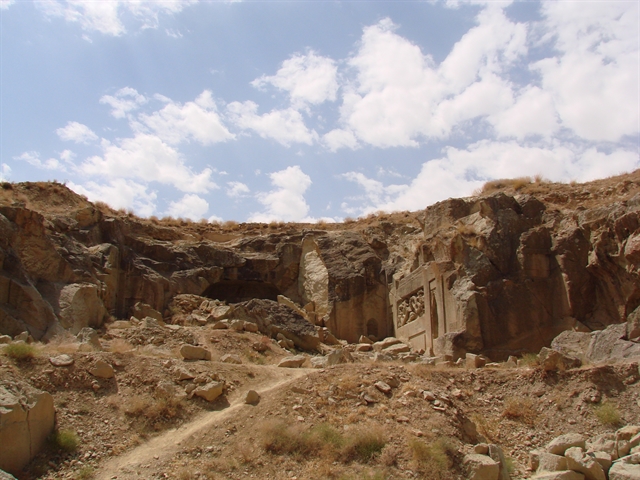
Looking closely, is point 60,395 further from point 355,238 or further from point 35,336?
point 355,238

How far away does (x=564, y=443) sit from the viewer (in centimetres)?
984

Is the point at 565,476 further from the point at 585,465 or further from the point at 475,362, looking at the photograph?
the point at 475,362

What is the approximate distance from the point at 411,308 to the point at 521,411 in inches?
393

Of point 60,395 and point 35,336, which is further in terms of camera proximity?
point 35,336

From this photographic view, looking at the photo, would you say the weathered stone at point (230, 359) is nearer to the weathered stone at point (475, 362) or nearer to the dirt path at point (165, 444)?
the dirt path at point (165, 444)

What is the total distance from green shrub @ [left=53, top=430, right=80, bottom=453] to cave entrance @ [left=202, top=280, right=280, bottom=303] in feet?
51.9

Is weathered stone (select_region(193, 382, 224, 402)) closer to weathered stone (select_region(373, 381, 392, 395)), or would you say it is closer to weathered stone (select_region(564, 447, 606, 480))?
weathered stone (select_region(373, 381, 392, 395))

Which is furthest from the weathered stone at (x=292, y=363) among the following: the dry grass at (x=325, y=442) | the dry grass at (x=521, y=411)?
the dry grass at (x=521, y=411)

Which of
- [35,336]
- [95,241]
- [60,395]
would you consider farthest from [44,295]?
[60,395]

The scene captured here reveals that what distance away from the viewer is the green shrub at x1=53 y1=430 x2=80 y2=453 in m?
9.50

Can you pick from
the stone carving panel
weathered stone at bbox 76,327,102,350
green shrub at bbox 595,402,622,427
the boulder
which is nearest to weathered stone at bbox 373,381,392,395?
green shrub at bbox 595,402,622,427

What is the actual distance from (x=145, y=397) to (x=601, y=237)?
12.6m

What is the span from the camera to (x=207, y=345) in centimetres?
1656

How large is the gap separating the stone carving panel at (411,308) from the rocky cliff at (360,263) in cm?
110
